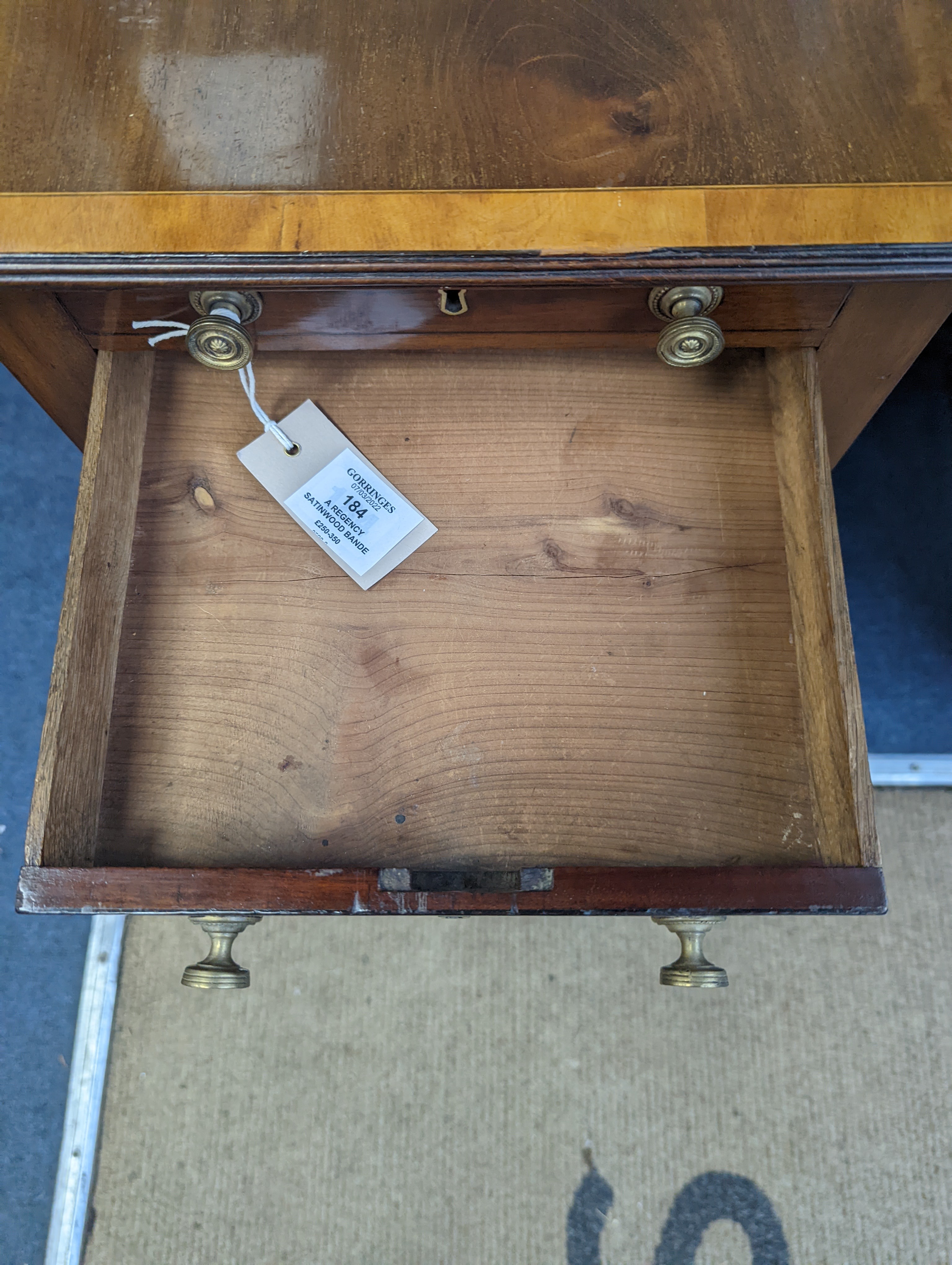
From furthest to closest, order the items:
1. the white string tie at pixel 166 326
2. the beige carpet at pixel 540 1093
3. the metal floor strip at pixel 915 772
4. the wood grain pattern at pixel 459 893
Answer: the metal floor strip at pixel 915 772, the beige carpet at pixel 540 1093, the white string tie at pixel 166 326, the wood grain pattern at pixel 459 893

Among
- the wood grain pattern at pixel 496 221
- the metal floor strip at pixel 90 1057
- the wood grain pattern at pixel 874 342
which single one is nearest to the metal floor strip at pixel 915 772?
the metal floor strip at pixel 90 1057

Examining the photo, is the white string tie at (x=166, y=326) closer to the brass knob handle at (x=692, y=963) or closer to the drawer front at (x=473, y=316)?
the drawer front at (x=473, y=316)

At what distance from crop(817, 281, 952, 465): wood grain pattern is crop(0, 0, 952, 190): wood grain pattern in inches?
3.1

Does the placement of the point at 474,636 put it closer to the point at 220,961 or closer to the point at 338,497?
the point at 338,497

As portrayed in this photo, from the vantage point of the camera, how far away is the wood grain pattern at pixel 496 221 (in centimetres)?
52

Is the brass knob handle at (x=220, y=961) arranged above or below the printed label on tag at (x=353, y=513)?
below

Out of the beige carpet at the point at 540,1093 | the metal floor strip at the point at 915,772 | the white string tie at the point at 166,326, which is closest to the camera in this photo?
the white string tie at the point at 166,326

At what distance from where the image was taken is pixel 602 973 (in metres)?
0.97

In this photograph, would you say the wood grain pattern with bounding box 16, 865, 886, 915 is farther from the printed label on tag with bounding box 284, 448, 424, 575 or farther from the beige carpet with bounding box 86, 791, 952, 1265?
the beige carpet with bounding box 86, 791, 952, 1265

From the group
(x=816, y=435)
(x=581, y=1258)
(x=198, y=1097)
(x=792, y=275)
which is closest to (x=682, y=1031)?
(x=581, y=1258)

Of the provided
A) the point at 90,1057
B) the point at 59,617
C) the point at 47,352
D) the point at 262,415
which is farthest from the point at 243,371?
the point at 90,1057

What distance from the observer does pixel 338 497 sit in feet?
2.12

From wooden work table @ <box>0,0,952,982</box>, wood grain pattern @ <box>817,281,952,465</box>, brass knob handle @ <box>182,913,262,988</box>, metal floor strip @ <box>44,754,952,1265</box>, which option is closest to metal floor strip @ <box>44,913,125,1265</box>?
metal floor strip @ <box>44,754,952,1265</box>

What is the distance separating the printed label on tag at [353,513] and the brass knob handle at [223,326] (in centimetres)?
10
